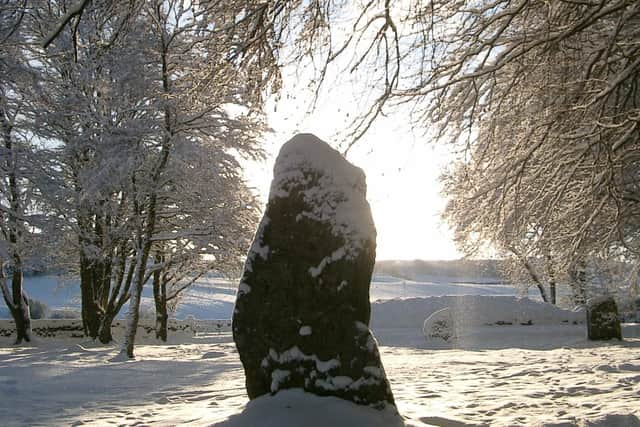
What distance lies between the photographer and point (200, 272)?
1894 centimetres

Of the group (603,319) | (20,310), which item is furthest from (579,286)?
(20,310)

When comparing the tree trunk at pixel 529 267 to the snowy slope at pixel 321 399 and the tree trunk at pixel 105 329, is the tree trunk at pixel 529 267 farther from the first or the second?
the tree trunk at pixel 105 329

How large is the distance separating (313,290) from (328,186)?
99 centimetres

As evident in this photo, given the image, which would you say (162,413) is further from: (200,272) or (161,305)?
(161,305)

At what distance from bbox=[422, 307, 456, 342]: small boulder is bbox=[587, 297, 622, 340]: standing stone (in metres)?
3.84

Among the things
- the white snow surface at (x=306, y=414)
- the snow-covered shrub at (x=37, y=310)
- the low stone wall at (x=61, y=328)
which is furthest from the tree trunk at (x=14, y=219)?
the snow-covered shrub at (x=37, y=310)

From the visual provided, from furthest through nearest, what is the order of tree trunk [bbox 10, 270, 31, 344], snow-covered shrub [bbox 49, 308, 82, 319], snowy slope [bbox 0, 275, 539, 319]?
snowy slope [bbox 0, 275, 539, 319] < snow-covered shrub [bbox 49, 308, 82, 319] < tree trunk [bbox 10, 270, 31, 344]

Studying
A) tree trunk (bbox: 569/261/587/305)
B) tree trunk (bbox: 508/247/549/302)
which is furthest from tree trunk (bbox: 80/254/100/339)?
tree trunk (bbox: 569/261/587/305)

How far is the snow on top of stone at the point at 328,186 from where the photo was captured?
15.4ft

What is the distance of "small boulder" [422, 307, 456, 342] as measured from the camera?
16078 mm

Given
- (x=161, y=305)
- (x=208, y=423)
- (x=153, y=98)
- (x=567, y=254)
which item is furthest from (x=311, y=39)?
(x=161, y=305)

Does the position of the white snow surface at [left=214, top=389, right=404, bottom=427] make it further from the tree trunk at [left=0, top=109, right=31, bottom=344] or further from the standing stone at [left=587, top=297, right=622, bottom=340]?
the standing stone at [left=587, top=297, right=622, bottom=340]

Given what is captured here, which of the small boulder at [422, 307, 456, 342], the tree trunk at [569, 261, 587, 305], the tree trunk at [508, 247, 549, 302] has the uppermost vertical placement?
the tree trunk at [508, 247, 549, 302]

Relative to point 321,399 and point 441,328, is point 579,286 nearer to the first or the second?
point 441,328
